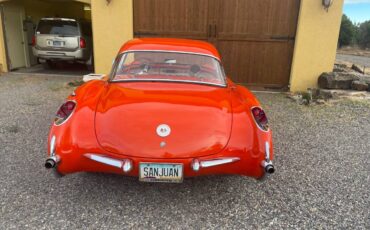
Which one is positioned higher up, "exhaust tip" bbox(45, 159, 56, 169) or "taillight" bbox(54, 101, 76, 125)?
"taillight" bbox(54, 101, 76, 125)

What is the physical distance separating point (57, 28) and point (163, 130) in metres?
9.59

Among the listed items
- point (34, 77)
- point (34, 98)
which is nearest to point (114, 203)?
point (34, 98)

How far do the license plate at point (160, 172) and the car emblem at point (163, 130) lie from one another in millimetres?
263

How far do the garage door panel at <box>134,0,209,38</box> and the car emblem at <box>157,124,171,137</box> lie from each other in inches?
238

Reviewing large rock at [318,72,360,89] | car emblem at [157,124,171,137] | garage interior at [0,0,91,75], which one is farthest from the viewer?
garage interior at [0,0,91,75]

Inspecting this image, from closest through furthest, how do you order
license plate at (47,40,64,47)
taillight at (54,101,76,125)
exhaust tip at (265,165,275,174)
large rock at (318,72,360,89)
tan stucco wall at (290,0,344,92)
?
exhaust tip at (265,165,275,174) → taillight at (54,101,76,125) → tan stucco wall at (290,0,344,92) → large rock at (318,72,360,89) → license plate at (47,40,64,47)

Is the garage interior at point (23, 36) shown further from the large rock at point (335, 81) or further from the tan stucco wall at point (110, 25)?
the large rock at point (335, 81)

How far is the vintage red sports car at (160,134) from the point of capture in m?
2.60

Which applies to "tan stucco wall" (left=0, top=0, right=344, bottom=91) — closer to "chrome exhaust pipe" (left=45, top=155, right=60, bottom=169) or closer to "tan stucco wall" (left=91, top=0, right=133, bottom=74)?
"tan stucco wall" (left=91, top=0, right=133, bottom=74)

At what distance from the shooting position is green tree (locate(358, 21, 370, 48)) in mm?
46094

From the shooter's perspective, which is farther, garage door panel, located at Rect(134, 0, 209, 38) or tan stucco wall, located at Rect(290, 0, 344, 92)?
garage door panel, located at Rect(134, 0, 209, 38)

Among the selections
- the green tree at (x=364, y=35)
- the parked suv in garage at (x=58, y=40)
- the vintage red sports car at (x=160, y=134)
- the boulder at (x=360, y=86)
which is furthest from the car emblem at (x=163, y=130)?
the green tree at (x=364, y=35)

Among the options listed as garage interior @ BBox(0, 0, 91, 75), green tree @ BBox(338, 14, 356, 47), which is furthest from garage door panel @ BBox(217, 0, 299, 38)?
green tree @ BBox(338, 14, 356, 47)

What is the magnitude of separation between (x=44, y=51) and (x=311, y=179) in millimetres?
9995
